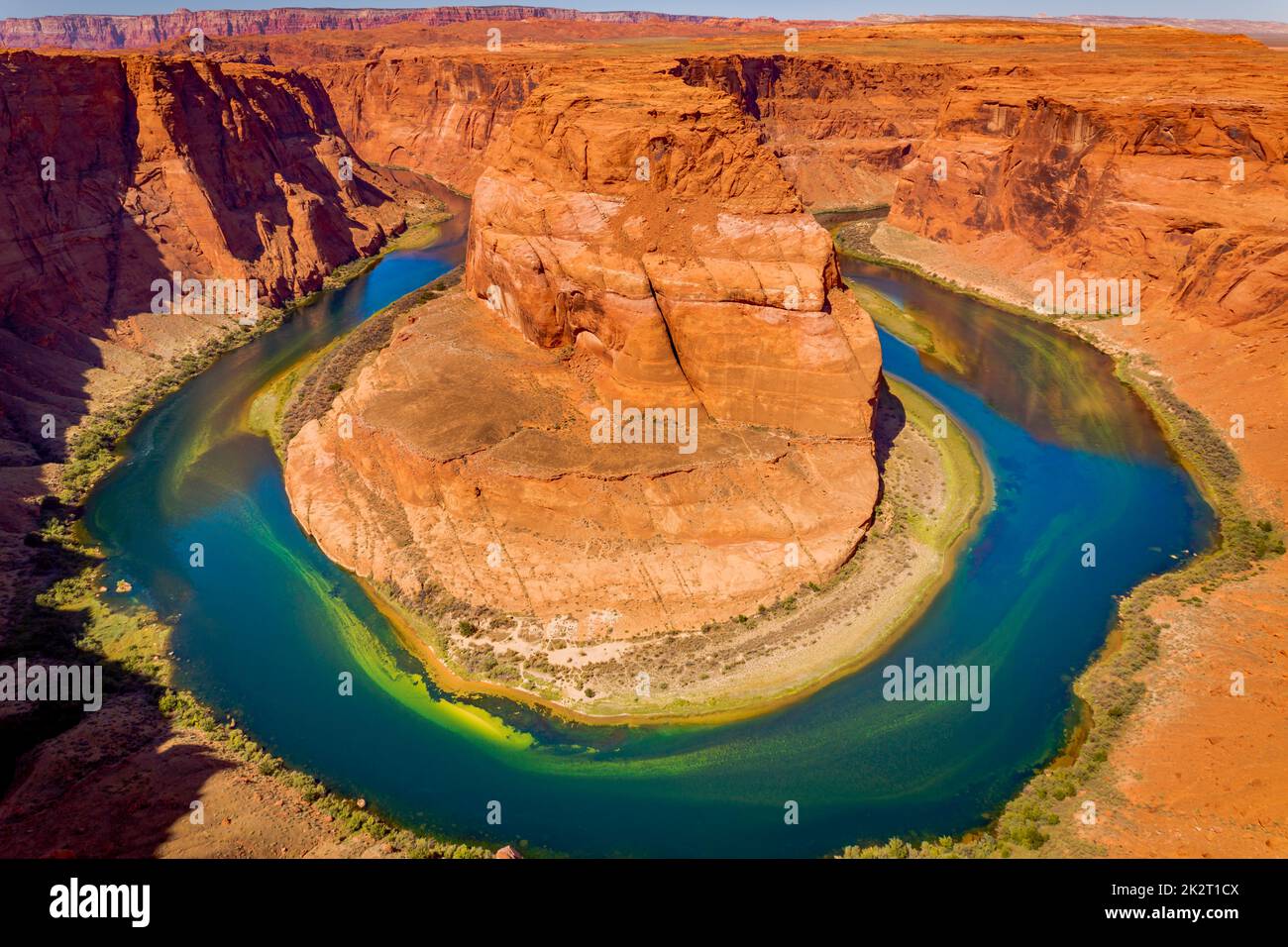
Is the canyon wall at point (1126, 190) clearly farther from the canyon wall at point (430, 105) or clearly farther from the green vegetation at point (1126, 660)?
the canyon wall at point (430, 105)

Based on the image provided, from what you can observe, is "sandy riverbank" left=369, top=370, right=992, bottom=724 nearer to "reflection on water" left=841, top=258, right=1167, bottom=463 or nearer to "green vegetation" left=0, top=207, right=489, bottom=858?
"green vegetation" left=0, top=207, right=489, bottom=858

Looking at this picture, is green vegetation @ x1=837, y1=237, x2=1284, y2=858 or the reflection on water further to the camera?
the reflection on water

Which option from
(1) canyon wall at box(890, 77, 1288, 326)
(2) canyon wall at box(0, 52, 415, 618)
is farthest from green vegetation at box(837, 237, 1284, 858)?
(2) canyon wall at box(0, 52, 415, 618)

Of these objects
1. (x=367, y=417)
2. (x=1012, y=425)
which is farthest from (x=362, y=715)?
(x=1012, y=425)

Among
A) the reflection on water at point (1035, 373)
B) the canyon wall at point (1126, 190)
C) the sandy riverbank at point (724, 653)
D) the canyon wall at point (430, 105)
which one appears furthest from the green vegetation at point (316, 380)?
the canyon wall at point (430, 105)

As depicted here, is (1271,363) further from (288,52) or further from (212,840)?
(288,52)
